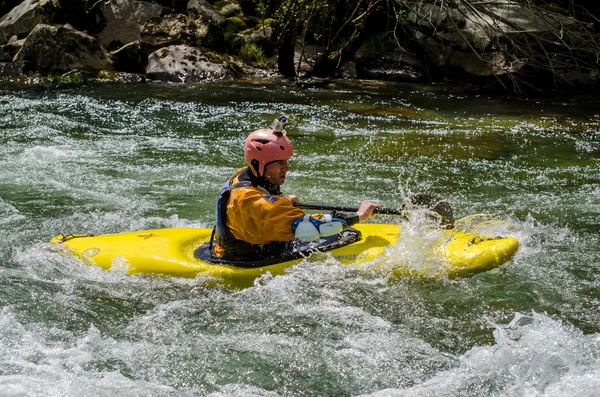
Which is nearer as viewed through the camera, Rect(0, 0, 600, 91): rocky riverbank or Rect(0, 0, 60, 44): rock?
Rect(0, 0, 600, 91): rocky riverbank

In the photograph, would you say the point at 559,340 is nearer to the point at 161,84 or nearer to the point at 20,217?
the point at 20,217

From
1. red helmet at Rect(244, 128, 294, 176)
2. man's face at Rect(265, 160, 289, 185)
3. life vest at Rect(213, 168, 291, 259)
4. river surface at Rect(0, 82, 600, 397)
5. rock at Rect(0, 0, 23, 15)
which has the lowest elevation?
river surface at Rect(0, 82, 600, 397)

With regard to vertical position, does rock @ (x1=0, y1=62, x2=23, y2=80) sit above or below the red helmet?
below

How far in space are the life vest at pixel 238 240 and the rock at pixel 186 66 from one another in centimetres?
928

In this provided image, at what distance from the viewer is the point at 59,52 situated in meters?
13.5

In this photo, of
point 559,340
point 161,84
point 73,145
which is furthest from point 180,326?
point 161,84

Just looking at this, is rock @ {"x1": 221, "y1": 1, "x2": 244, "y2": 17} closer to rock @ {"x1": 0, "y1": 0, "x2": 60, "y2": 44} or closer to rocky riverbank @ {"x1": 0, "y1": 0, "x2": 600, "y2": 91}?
rocky riverbank @ {"x1": 0, "y1": 0, "x2": 600, "y2": 91}

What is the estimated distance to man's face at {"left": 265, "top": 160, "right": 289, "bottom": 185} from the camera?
4.25 m

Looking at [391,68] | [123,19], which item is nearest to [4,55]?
[123,19]

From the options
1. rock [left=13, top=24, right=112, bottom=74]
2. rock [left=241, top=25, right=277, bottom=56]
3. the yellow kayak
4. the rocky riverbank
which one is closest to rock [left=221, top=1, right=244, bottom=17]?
the rocky riverbank

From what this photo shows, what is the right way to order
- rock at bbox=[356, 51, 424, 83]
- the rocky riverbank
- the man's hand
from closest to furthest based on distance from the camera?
the man's hand, the rocky riverbank, rock at bbox=[356, 51, 424, 83]

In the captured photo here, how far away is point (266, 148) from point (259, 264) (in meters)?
0.79

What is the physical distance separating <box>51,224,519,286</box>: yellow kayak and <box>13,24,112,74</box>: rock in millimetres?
9491

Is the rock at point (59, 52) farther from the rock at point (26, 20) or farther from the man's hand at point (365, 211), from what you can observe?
the man's hand at point (365, 211)
